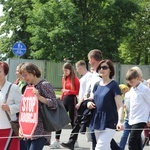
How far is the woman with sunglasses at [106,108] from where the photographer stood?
636 cm

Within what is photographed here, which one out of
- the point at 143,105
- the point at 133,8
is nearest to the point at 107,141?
the point at 143,105

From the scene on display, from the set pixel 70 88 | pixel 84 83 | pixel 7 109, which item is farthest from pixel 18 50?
pixel 7 109

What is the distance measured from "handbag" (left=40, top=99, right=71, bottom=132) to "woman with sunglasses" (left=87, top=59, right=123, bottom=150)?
0.89m

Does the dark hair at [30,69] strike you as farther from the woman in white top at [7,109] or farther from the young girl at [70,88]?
the young girl at [70,88]

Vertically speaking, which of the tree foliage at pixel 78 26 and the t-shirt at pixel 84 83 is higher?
the tree foliage at pixel 78 26

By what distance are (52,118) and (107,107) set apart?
1075mm

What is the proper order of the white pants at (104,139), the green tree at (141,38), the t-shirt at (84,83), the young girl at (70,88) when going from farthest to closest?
1. the green tree at (141,38)
2. the young girl at (70,88)
3. the t-shirt at (84,83)
4. the white pants at (104,139)

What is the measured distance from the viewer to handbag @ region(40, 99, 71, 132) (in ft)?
18.2

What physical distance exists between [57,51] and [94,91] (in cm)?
2838

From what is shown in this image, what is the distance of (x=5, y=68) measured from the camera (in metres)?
6.18

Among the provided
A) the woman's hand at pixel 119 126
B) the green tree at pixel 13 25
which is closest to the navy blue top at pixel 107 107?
the woman's hand at pixel 119 126

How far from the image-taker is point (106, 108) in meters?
6.40

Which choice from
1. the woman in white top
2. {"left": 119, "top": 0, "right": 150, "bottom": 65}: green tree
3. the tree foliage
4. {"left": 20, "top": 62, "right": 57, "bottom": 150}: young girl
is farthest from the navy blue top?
{"left": 119, "top": 0, "right": 150, "bottom": 65}: green tree

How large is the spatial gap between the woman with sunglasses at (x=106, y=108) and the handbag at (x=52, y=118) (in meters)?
0.89
